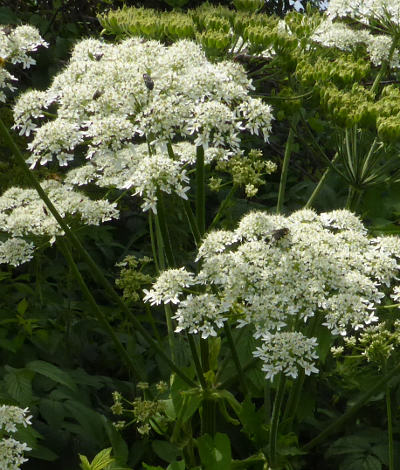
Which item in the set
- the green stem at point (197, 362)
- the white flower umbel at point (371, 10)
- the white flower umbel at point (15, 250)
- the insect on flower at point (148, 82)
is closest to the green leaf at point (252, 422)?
the green stem at point (197, 362)

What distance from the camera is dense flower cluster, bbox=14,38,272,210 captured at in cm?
392

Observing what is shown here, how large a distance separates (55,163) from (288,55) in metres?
3.27

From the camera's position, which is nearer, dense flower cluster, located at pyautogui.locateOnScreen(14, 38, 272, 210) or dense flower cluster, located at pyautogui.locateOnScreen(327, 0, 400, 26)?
dense flower cluster, located at pyautogui.locateOnScreen(14, 38, 272, 210)

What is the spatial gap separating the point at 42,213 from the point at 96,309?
0.77 metres

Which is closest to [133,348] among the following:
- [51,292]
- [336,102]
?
[51,292]

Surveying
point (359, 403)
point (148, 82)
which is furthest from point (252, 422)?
point (148, 82)

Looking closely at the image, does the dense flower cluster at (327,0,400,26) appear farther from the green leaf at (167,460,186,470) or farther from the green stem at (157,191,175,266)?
the green leaf at (167,460,186,470)

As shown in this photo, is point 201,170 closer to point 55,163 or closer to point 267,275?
point 267,275

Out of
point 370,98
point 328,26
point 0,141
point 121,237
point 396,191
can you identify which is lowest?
point 121,237

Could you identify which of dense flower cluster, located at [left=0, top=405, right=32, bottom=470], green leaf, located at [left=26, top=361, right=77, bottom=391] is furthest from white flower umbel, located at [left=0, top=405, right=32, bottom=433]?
green leaf, located at [left=26, top=361, right=77, bottom=391]

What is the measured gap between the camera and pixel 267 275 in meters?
3.67

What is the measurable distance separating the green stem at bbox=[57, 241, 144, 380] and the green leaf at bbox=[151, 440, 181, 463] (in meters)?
0.43

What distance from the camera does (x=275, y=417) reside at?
159 inches

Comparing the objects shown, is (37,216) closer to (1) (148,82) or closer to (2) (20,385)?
(2) (20,385)
